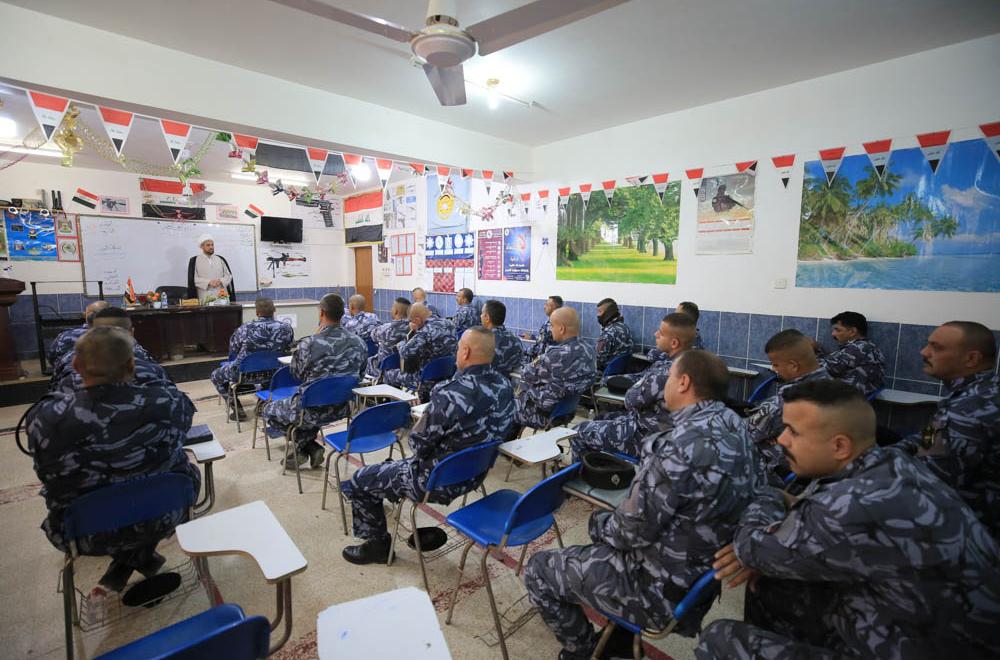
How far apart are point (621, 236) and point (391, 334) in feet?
9.77

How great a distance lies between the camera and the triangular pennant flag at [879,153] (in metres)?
3.77

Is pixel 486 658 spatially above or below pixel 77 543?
below

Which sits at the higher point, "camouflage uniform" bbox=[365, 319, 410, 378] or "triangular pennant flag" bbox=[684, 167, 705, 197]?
"triangular pennant flag" bbox=[684, 167, 705, 197]

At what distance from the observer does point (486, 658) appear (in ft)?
6.41

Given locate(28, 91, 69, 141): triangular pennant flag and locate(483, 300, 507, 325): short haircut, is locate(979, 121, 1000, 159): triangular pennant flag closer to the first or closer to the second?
locate(483, 300, 507, 325): short haircut

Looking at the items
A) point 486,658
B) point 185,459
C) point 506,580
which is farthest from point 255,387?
point 486,658

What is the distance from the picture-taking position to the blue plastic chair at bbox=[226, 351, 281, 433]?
4.29 metres

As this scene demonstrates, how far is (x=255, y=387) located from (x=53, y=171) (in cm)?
622

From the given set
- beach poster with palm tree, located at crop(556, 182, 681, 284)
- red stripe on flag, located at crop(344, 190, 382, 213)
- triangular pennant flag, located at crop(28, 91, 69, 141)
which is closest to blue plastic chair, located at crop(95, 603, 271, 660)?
triangular pennant flag, located at crop(28, 91, 69, 141)

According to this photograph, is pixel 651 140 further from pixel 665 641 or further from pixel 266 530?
pixel 266 530

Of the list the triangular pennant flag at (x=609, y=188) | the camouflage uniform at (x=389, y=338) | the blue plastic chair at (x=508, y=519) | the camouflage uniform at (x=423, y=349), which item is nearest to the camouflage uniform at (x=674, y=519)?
the blue plastic chair at (x=508, y=519)

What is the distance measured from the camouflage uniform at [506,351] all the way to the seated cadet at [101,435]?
285 centimetres

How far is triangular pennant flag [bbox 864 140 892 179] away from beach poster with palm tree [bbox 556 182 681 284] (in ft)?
5.37

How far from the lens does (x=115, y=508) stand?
5.72 feet
